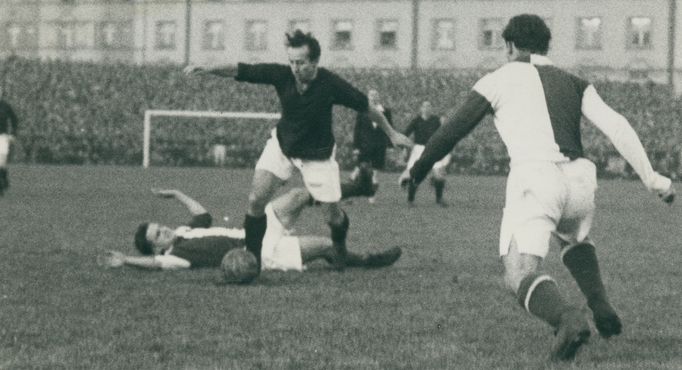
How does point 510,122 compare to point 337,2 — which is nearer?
point 510,122

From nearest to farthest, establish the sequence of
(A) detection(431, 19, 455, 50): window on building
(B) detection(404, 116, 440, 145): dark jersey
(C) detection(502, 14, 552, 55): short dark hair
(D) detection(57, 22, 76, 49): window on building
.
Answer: (C) detection(502, 14, 552, 55): short dark hair, (B) detection(404, 116, 440, 145): dark jersey, (A) detection(431, 19, 455, 50): window on building, (D) detection(57, 22, 76, 49): window on building

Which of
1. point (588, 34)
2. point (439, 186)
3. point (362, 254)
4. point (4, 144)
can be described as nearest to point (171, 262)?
point (362, 254)

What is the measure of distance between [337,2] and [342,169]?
26946mm

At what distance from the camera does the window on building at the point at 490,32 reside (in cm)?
6562

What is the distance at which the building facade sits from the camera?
63.8m

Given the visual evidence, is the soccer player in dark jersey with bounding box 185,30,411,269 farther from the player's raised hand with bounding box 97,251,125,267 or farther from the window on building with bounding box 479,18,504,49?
the window on building with bounding box 479,18,504,49

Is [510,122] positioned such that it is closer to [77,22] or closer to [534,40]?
[534,40]

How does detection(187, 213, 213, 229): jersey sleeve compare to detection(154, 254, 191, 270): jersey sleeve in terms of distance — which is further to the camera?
detection(187, 213, 213, 229): jersey sleeve

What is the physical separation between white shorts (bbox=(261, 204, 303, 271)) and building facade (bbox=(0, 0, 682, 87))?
52.0 m

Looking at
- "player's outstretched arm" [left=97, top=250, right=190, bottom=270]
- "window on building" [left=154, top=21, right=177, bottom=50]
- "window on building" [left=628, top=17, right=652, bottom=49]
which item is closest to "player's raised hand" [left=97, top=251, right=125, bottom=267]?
"player's outstretched arm" [left=97, top=250, right=190, bottom=270]

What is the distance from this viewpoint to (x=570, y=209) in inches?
277

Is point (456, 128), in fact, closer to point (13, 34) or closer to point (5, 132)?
point (5, 132)

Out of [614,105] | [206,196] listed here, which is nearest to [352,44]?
[614,105]

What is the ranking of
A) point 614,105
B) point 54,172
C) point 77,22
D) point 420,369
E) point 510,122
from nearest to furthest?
1. point 420,369
2. point 510,122
3. point 54,172
4. point 614,105
5. point 77,22
